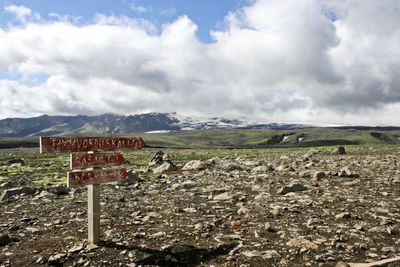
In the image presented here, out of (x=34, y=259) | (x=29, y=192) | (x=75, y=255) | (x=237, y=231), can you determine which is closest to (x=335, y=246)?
(x=237, y=231)

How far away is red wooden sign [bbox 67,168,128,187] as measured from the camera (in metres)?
9.53

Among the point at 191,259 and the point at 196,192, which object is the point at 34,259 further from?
the point at 196,192

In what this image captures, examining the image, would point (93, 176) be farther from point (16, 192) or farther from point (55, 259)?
point (16, 192)

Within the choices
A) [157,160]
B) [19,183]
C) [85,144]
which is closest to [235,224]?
[85,144]

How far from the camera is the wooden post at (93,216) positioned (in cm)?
984

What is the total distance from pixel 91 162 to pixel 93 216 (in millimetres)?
2022

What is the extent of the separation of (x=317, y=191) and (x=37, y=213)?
15.9 metres

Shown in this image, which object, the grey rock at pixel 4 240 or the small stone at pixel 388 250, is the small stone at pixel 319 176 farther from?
the grey rock at pixel 4 240

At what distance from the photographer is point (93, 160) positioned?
1010 cm

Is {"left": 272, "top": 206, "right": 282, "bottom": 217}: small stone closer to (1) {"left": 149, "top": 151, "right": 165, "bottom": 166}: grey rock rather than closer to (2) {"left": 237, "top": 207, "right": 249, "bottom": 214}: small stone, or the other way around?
(2) {"left": 237, "top": 207, "right": 249, "bottom": 214}: small stone

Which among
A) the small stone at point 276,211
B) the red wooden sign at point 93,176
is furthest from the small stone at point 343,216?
the red wooden sign at point 93,176

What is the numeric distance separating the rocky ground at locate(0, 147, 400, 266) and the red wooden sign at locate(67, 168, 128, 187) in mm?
2242

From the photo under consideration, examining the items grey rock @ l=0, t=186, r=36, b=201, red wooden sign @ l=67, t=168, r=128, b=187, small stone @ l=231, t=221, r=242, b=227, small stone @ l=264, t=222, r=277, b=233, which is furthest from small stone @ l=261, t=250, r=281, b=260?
grey rock @ l=0, t=186, r=36, b=201

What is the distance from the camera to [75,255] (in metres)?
8.93
